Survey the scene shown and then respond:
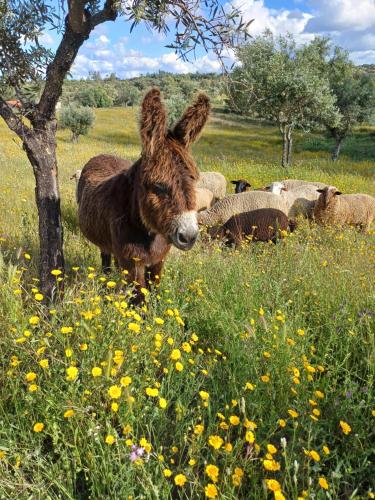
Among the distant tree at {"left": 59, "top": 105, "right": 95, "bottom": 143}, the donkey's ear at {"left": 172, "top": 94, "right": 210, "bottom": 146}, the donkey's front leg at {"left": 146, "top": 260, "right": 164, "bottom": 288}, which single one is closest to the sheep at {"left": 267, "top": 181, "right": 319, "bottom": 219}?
the donkey's front leg at {"left": 146, "top": 260, "right": 164, "bottom": 288}

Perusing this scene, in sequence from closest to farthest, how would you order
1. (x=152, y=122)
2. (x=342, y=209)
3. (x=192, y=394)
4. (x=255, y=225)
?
1. (x=192, y=394)
2. (x=152, y=122)
3. (x=255, y=225)
4. (x=342, y=209)

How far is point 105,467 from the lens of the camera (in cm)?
186

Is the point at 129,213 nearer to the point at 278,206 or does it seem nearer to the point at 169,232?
the point at 169,232

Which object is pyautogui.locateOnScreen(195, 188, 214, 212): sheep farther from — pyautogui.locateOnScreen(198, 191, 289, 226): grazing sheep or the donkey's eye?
the donkey's eye

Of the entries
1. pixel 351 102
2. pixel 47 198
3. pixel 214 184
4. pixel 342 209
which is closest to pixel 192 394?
pixel 47 198

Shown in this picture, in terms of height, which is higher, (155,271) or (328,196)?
(328,196)

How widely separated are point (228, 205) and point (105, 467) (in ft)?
32.2

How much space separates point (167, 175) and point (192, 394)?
1.90 metres

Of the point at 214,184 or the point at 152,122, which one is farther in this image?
the point at 214,184

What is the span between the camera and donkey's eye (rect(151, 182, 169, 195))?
345 centimetres

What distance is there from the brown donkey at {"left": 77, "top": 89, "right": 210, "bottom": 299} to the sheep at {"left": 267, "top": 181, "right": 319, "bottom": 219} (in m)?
8.74

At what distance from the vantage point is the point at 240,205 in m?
11.1

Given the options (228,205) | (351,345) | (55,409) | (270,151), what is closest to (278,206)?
(228,205)

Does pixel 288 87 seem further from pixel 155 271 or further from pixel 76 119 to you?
pixel 76 119
